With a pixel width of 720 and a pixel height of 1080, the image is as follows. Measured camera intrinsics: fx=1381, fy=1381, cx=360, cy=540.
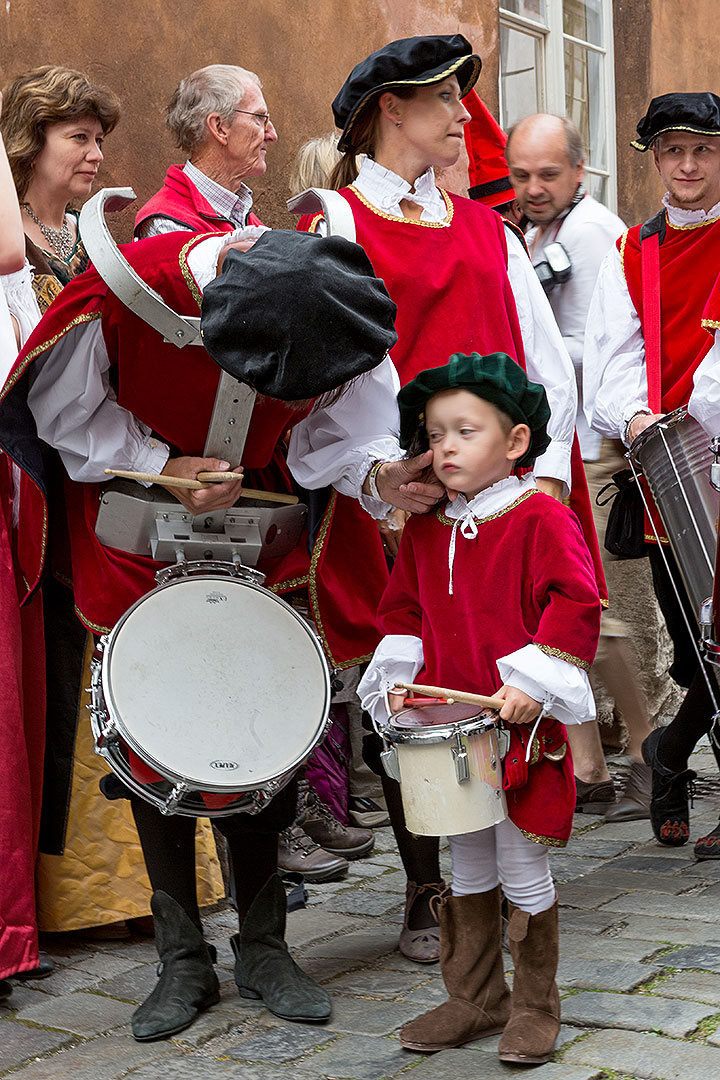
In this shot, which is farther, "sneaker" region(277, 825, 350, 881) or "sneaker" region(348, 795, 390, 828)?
"sneaker" region(348, 795, 390, 828)

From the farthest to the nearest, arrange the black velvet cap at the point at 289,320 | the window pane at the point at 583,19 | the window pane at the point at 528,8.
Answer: the window pane at the point at 583,19
the window pane at the point at 528,8
the black velvet cap at the point at 289,320

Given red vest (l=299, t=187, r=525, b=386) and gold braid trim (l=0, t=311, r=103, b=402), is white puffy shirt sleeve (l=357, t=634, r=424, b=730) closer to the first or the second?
Result: red vest (l=299, t=187, r=525, b=386)

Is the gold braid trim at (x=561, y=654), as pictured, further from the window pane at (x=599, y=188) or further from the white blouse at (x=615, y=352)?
the window pane at (x=599, y=188)

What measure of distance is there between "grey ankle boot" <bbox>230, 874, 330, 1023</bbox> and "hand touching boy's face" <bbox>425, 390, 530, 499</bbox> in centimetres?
100

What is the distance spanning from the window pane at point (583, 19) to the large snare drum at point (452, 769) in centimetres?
582

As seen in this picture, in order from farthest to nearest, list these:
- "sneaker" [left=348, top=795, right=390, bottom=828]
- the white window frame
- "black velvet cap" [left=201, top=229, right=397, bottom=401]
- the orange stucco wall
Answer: the white window frame < "sneaker" [left=348, top=795, right=390, bottom=828] < the orange stucco wall < "black velvet cap" [left=201, top=229, right=397, bottom=401]

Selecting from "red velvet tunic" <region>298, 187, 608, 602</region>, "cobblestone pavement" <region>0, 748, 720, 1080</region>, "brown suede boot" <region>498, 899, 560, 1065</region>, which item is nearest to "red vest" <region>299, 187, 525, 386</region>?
"red velvet tunic" <region>298, 187, 608, 602</region>

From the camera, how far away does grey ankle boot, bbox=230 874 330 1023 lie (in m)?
2.83

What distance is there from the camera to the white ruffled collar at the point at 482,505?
2637mm

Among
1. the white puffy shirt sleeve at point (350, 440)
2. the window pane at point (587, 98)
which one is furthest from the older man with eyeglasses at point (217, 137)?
the window pane at point (587, 98)

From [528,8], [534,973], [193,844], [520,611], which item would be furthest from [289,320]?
[528,8]

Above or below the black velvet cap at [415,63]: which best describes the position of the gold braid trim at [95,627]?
below

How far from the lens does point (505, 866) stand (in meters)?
2.63

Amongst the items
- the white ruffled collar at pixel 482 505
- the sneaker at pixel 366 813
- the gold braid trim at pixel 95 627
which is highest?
the white ruffled collar at pixel 482 505
